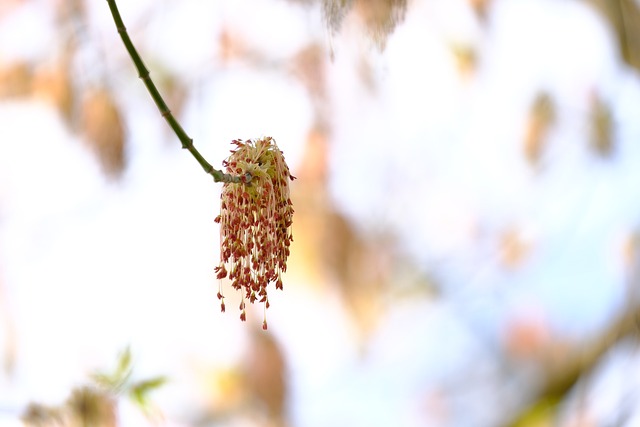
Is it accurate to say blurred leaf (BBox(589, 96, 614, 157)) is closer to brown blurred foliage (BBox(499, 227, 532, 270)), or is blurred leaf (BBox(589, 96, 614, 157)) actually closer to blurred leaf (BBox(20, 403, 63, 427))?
brown blurred foliage (BBox(499, 227, 532, 270))

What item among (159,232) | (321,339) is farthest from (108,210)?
(321,339)

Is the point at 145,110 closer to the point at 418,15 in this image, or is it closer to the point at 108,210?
the point at 108,210

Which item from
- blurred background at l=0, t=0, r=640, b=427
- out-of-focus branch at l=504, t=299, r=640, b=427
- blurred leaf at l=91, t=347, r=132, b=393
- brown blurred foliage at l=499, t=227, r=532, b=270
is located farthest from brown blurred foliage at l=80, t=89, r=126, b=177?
out-of-focus branch at l=504, t=299, r=640, b=427

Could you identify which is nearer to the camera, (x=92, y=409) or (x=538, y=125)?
(x=92, y=409)

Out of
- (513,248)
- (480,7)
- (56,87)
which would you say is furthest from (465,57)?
(56,87)

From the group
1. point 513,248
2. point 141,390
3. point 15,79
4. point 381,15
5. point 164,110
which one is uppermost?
point 15,79

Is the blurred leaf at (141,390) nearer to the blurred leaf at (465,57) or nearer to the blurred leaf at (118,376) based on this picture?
the blurred leaf at (118,376)

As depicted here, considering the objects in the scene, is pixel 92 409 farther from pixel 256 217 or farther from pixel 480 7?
pixel 480 7
